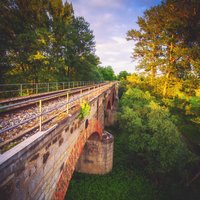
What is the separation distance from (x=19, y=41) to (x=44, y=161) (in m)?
16.5

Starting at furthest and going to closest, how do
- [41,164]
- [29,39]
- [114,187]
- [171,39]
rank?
1. [171,39]
2. [29,39]
3. [114,187]
4. [41,164]

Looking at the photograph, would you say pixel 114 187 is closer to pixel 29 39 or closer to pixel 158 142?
pixel 158 142

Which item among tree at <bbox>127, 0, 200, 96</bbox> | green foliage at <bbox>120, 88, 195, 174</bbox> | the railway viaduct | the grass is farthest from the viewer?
tree at <bbox>127, 0, 200, 96</bbox>

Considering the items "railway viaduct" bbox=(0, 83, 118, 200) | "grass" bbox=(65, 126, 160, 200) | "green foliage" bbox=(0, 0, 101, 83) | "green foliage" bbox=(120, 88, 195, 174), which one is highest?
"green foliage" bbox=(0, 0, 101, 83)

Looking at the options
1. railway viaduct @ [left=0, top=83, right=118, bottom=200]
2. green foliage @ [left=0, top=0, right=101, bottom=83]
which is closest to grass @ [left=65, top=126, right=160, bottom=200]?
railway viaduct @ [left=0, top=83, right=118, bottom=200]

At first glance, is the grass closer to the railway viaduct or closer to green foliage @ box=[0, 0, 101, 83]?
the railway viaduct

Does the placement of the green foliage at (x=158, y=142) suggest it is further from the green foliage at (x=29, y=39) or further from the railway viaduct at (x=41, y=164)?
the green foliage at (x=29, y=39)

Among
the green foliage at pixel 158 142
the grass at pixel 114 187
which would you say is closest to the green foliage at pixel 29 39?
the green foliage at pixel 158 142

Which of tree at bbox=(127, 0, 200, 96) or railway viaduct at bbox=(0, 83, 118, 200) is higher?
tree at bbox=(127, 0, 200, 96)

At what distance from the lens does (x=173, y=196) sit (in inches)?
409

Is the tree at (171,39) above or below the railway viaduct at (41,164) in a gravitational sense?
above

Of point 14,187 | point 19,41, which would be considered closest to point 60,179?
point 14,187

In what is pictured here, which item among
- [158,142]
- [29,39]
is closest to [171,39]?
[158,142]

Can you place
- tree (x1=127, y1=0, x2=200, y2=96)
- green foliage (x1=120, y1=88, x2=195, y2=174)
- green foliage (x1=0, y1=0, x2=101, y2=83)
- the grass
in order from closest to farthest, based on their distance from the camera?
1. the grass
2. green foliage (x1=120, y1=88, x2=195, y2=174)
3. green foliage (x1=0, y1=0, x2=101, y2=83)
4. tree (x1=127, y1=0, x2=200, y2=96)
